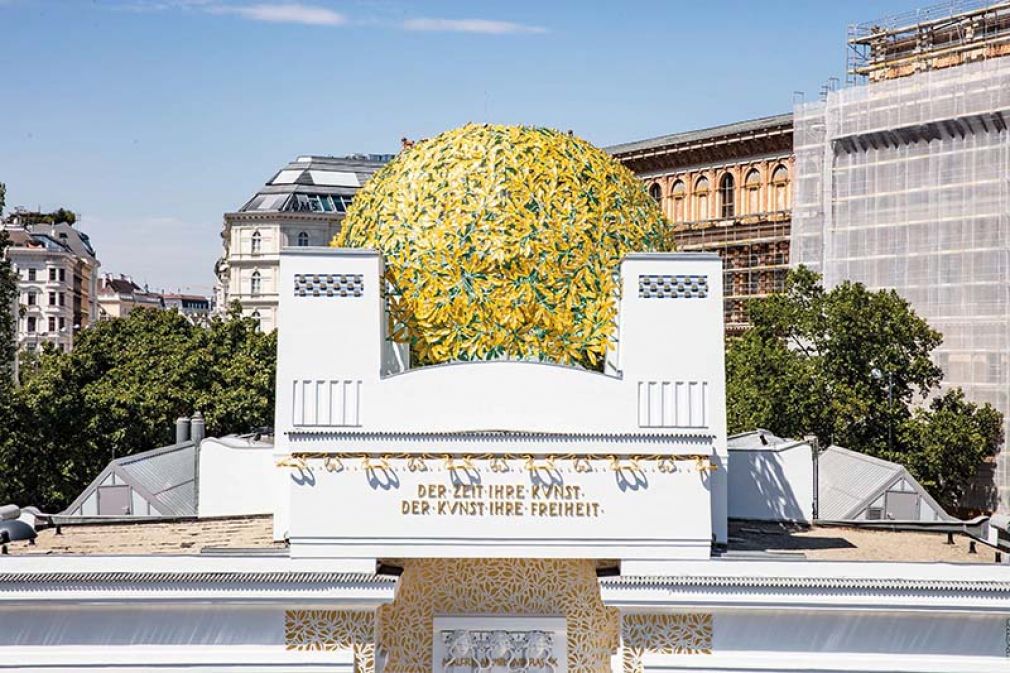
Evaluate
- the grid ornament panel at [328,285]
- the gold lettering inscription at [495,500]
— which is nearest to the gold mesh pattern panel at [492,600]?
the gold lettering inscription at [495,500]

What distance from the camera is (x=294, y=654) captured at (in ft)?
A: 46.0

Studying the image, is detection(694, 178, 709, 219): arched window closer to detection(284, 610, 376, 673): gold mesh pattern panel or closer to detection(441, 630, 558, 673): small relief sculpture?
detection(441, 630, 558, 673): small relief sculpture

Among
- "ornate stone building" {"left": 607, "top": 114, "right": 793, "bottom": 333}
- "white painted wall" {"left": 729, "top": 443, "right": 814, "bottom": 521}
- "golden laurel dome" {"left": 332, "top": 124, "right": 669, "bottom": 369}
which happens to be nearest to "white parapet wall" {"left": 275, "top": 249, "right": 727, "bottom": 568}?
"golden laurel dome" {"left": 332, "top": 124, "right": 669, "bottom": 369}

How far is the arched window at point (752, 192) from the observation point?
194 ft

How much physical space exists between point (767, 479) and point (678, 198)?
1825 inches

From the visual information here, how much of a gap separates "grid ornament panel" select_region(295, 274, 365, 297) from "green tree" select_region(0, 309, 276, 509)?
68.4 feet

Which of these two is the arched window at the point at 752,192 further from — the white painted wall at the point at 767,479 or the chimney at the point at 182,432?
the white painted wall at the point at 767,479

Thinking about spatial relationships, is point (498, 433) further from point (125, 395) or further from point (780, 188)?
point (780, 188)

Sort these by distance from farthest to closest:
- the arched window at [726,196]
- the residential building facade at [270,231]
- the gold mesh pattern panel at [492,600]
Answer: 1. the residential building facade at [270,231]
2. the arched window at [726,196]
3. the gold mesh pattern panel at [492,600]

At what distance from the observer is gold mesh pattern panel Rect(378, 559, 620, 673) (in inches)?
578

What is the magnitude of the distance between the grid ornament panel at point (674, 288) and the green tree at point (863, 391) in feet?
78.0

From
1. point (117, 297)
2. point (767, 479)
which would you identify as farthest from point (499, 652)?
point (117, 297)

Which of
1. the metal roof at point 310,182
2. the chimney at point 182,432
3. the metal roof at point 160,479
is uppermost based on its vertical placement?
the metal roof at point 310,182

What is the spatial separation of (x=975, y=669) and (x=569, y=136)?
30.0 ft
